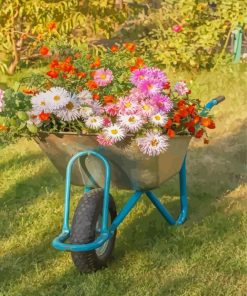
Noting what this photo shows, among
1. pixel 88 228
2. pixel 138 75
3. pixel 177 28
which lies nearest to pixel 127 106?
pixel 138 75

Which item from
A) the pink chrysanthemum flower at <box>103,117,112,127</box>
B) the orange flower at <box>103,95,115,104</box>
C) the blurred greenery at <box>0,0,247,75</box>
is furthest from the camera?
the blurred greenery at <box>0,0,247,75</box>

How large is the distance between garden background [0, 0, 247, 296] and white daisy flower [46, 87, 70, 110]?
942 millimetres

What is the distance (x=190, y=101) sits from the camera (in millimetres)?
3498

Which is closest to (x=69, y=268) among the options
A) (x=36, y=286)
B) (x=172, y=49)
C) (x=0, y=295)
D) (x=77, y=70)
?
(x=36, y=286)

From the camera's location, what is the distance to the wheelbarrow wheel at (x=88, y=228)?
299cm

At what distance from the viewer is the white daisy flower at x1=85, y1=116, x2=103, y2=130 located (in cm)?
305

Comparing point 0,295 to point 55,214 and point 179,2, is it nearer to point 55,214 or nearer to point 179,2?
point 55,214

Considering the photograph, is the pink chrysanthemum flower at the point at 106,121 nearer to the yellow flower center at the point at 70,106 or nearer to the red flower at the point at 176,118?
the yellow flower center at the point at 70,106

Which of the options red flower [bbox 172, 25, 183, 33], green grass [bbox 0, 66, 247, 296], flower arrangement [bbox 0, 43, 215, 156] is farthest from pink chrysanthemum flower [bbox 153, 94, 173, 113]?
red flower [bbox 172, 25, 183, 33]

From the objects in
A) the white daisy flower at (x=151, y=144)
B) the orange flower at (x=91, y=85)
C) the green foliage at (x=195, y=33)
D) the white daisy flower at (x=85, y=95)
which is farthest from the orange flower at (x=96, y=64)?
the green foliage at (x=195, y=33)

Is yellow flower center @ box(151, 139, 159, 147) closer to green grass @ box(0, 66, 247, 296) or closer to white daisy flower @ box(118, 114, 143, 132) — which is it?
white daisy flower @ box(118, 114, 143, 132)

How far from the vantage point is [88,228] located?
9.84 ft

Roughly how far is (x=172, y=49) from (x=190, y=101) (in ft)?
15.6

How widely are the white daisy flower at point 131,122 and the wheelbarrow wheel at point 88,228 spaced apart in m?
0.40
